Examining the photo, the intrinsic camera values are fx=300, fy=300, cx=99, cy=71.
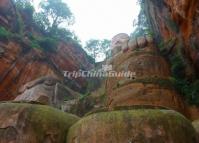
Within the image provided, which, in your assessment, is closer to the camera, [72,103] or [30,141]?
[30,141]

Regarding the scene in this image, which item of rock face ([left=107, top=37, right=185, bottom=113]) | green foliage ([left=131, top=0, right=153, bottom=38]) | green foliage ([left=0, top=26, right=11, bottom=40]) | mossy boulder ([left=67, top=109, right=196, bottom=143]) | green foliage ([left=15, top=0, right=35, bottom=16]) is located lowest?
mossy boulder ([left=67, top=109, right=196, bottom=143])

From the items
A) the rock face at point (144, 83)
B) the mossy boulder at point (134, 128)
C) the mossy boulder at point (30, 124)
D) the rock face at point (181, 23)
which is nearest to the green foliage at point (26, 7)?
the rock face at point (181, 23)

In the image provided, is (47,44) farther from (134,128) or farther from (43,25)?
(134,128)

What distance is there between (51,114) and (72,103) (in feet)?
30.2

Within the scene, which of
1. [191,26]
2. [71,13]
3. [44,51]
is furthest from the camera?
[71,13]

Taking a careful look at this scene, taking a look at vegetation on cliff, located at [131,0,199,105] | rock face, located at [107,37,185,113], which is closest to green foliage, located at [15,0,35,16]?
vegetation on cliff, located at [131,0,199,105]

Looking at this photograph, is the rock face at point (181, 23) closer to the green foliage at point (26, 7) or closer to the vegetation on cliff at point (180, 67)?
the vegetation on cliff at point (180, 67)

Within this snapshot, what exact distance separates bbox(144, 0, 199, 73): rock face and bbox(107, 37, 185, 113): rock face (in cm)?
133

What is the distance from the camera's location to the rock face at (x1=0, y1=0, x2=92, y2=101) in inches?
720

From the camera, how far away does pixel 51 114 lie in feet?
21.5

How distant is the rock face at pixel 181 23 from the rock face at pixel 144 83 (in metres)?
1.33

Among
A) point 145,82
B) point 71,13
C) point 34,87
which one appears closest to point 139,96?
point 145,82

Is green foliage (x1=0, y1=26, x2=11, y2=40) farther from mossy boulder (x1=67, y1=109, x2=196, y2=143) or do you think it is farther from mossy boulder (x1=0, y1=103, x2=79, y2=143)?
mossy boulder (x1=67, y1=109, x2=196, y2=143)

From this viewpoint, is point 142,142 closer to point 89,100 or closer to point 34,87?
point 89,100
